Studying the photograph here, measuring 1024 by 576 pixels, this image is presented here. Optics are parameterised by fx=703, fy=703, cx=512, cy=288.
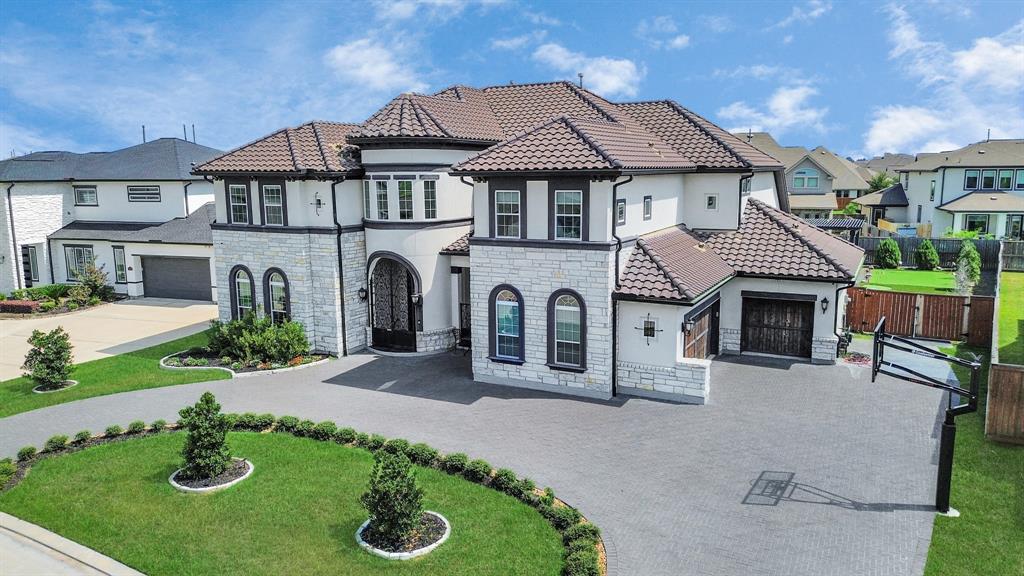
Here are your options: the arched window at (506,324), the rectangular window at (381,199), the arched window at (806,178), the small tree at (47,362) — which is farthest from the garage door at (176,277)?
the arched window at (806,178)

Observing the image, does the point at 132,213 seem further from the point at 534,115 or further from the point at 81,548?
the point at 81,548

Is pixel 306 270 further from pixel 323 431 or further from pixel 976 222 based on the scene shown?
pixel 976 222

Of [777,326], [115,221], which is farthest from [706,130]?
[115,221]

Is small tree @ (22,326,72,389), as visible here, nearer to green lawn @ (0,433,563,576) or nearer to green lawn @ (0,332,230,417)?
green lawn @ (0,332,230,417)

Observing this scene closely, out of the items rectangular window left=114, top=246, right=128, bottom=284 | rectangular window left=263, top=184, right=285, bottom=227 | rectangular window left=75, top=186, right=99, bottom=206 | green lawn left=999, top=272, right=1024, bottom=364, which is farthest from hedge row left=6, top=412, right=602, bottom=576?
rectangular window left=75, top=186, right=99, bottom=206

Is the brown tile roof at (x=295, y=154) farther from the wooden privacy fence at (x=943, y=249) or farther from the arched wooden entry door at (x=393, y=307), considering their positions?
the wooden privacy fence at (x=943, y=249)
